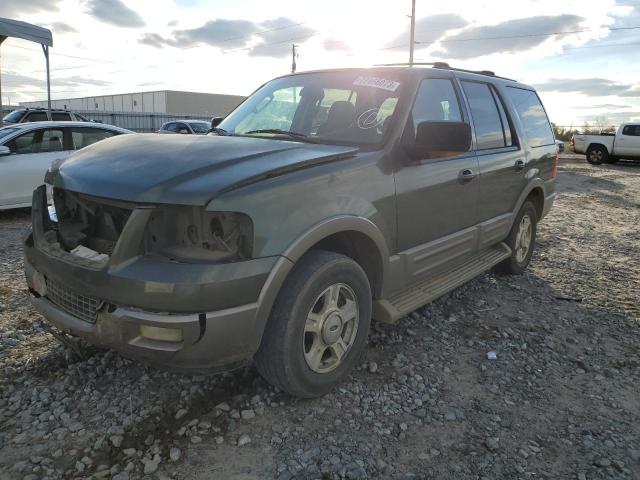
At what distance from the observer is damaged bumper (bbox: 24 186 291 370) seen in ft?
7.26

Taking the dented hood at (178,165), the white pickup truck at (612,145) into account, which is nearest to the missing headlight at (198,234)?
the dented hood at (178,165)

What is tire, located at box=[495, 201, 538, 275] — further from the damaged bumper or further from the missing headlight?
the missing headlight

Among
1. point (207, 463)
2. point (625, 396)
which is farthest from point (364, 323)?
point (625, 396)

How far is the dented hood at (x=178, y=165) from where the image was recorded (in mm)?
2311

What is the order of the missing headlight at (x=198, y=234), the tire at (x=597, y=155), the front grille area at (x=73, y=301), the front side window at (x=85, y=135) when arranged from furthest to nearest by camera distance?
1. the tire at (x=597, y=155)
2. the front side window at (x=85, y=135)
3. the front grille area at (x=73, y=301)
4. the missing headlight at (x=198, y=234)

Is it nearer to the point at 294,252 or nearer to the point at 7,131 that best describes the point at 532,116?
the point at 294,252

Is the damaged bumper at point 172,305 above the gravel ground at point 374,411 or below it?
above

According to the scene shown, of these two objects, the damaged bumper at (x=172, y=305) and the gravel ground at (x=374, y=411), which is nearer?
the damaged bumper at (x=172, y=305)

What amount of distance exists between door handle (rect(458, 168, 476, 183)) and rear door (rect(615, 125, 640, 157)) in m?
21.1

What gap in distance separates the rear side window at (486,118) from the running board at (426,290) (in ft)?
3.24

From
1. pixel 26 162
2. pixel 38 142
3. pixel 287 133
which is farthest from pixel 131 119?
pixel 287 133

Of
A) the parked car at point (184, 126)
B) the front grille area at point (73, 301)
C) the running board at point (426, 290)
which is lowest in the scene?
the running board at point (426, 290)

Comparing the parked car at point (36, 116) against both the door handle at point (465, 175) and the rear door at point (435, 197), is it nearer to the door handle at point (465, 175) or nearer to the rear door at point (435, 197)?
the rear door at point (435, 197)

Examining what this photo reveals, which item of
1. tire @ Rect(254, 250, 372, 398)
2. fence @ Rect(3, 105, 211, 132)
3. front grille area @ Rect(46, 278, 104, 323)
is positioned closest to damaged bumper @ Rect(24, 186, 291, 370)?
front grille area @ Rect(46, 278, 104, 323)
